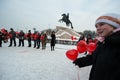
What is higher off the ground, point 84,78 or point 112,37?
point 112,37

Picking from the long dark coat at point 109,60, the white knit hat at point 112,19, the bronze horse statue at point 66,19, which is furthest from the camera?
the bronze horse statue at point 66,19

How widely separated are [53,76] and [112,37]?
3.64m

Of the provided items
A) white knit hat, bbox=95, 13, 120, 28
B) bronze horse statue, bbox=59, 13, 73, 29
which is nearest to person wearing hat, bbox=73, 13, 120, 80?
white knit hat, bbox=95, 13, 120, 28

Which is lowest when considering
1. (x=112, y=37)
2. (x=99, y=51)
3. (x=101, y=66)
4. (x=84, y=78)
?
(x=84, y=78)

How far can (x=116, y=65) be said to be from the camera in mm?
1401

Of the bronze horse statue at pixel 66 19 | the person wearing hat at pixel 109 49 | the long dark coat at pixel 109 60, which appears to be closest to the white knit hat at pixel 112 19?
the person wearing hat at pixel 109 49

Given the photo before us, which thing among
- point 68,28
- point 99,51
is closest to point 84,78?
point 99,51

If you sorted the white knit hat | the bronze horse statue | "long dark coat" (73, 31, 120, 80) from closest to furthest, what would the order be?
"long dark coat" (73, 31, 120, 80) → the white knit hat → the bronze horse statue

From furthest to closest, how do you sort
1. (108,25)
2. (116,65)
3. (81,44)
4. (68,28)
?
(68,28)
(81,44)
(108,25)
(116,65)

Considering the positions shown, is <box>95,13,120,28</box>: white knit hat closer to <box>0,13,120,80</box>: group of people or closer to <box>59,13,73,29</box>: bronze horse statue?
<box>0,13,120,80</box>: group of people

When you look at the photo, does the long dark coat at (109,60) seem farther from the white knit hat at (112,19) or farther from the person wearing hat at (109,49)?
the white knit hat at (112,19)

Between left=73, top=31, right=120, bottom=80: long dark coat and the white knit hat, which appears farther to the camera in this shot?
the white knit hat

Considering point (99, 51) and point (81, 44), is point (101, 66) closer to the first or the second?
point (99, 51)

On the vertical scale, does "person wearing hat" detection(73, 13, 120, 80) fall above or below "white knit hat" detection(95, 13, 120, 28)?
below
